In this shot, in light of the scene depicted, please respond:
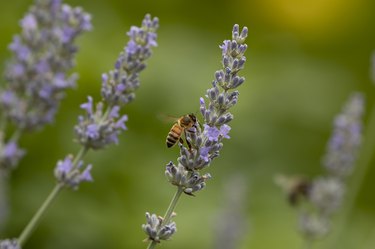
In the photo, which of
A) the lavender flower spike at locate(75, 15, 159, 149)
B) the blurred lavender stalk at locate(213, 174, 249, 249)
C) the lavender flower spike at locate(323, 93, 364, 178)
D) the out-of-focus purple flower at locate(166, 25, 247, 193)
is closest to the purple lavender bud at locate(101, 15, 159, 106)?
the lavender flower spike at locate(75, 15, 159, 149)

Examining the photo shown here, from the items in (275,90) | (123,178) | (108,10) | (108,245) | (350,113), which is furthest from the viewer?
(108,10)

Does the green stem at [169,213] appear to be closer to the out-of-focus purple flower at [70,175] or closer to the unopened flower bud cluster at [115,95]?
the unopened flower bud cluster at [115,95]

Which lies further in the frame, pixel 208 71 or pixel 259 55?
pixel 259 55

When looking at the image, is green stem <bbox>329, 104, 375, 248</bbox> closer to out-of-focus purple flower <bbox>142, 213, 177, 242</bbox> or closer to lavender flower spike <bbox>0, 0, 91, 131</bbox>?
lavender flower spike <bbox>0, 0, 91, 131</bbox>

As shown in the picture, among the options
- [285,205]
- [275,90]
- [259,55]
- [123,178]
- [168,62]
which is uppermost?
[259,55]

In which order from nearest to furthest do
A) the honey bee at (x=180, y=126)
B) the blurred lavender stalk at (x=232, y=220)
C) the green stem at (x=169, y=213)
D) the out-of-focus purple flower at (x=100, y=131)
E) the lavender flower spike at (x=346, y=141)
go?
the green stem at (x=169, y=213) → the honey bee at (x=180, y=126) → the out-of-focus purple flower at (x=100, y=131) → the lavender flower spike at (x=346, y=141) → the blurred lavender stalk at (x=232, y=220)

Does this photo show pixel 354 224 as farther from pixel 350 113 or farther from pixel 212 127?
pixel 212 127

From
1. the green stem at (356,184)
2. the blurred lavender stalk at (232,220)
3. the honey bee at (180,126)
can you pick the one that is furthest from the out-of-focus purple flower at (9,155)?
the green stem at (356,184)

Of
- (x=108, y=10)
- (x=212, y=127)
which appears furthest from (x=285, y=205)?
(x=212, y=127)
